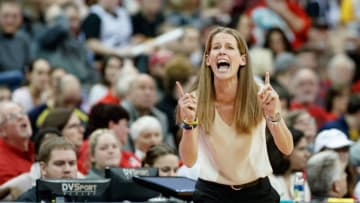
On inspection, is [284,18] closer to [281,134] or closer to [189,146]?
[281,134]

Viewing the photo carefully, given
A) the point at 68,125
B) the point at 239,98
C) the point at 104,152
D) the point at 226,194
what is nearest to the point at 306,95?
the point at 68,125

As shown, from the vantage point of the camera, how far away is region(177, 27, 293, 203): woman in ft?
25.1

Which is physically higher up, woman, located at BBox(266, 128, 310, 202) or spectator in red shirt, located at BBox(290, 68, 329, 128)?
spectator in red shirt, located at BBox(290, 68, 329, 128)

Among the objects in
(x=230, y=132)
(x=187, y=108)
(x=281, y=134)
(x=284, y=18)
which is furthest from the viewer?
(x=284, y=18)

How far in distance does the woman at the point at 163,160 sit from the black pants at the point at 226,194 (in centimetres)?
284

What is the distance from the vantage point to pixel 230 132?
7691 mm

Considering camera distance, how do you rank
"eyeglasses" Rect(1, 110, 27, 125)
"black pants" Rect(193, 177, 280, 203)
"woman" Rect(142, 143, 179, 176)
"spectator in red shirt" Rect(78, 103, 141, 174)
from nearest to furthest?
"black pants" Rect(193, 177, 280, 203)
"woman" Rect(142, 143, 179, 176)
"eyeglasses" Rect(1, 110, 27, 125)
"spectator in red shirt" Rect(78, 103, 141, 174)

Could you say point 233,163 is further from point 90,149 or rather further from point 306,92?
point 306,92

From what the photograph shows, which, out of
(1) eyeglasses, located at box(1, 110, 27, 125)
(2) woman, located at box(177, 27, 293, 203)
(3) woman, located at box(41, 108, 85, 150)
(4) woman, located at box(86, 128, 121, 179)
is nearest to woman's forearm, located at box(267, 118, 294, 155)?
(2) woman, located at box(177, 27, 293, 203)

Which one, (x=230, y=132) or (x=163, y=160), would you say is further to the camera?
(x=163, y=160)

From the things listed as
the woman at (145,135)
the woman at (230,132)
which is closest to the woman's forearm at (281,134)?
the woman at (230,132)

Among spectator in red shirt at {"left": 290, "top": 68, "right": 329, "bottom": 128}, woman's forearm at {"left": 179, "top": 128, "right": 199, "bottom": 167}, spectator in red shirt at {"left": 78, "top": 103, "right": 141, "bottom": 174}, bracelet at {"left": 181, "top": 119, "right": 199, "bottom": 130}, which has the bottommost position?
woman's forearm at {"left": 179, "top": 128, "right": 199, "bottom": 167}

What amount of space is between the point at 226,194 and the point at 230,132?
388 mm

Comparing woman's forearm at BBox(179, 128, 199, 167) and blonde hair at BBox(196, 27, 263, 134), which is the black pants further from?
blonde hair at BBox(196, 27, 263, 134)
